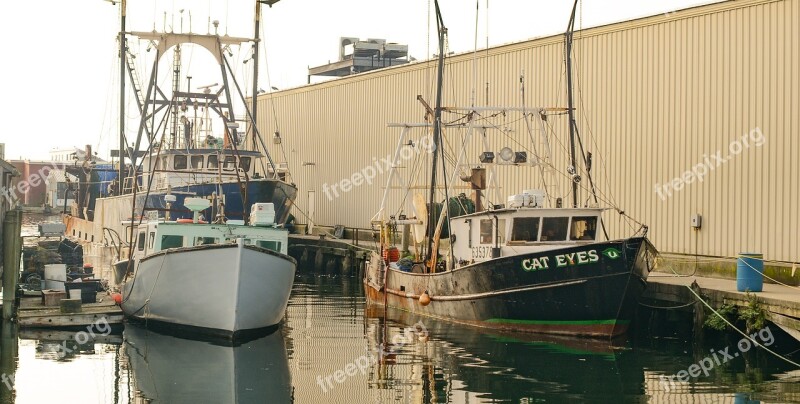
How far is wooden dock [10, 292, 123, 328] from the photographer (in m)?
21.9

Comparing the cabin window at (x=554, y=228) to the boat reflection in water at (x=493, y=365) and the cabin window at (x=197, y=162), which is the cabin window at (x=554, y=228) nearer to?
the boat reflection in water at (x=493, y=365)

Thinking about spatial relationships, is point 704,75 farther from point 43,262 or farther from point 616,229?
point 43,262

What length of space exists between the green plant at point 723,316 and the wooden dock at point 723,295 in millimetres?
108

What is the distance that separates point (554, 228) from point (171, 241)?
7660 millimetres

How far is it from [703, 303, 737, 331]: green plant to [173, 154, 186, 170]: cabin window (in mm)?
21417

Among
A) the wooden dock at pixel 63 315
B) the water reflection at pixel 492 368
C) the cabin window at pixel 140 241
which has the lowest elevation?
the water reflection at pixel 492 368

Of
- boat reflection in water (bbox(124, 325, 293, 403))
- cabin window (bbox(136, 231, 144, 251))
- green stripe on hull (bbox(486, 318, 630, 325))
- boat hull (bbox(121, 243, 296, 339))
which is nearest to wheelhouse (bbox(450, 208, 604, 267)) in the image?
green stripe on hull (bbox(486, 318, 630, 325))

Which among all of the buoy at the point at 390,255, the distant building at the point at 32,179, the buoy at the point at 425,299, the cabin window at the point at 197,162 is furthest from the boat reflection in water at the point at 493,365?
the distant building at the point at 32,179

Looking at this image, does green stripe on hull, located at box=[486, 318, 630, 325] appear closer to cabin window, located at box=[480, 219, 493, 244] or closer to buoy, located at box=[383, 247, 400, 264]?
cabin window, located at box=[480, 219, 493, 244]

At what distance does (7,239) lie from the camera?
2250 centimetres

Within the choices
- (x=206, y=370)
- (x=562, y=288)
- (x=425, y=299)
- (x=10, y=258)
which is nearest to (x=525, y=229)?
(x=562, y=288)

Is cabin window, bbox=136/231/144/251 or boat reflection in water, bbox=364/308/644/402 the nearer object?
boat reflection in water, bbox=364/308/644/402

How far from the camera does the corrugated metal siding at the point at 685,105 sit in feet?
80.4

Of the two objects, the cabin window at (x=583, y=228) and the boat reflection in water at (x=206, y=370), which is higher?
the cabin window at (x=583, y=228)
